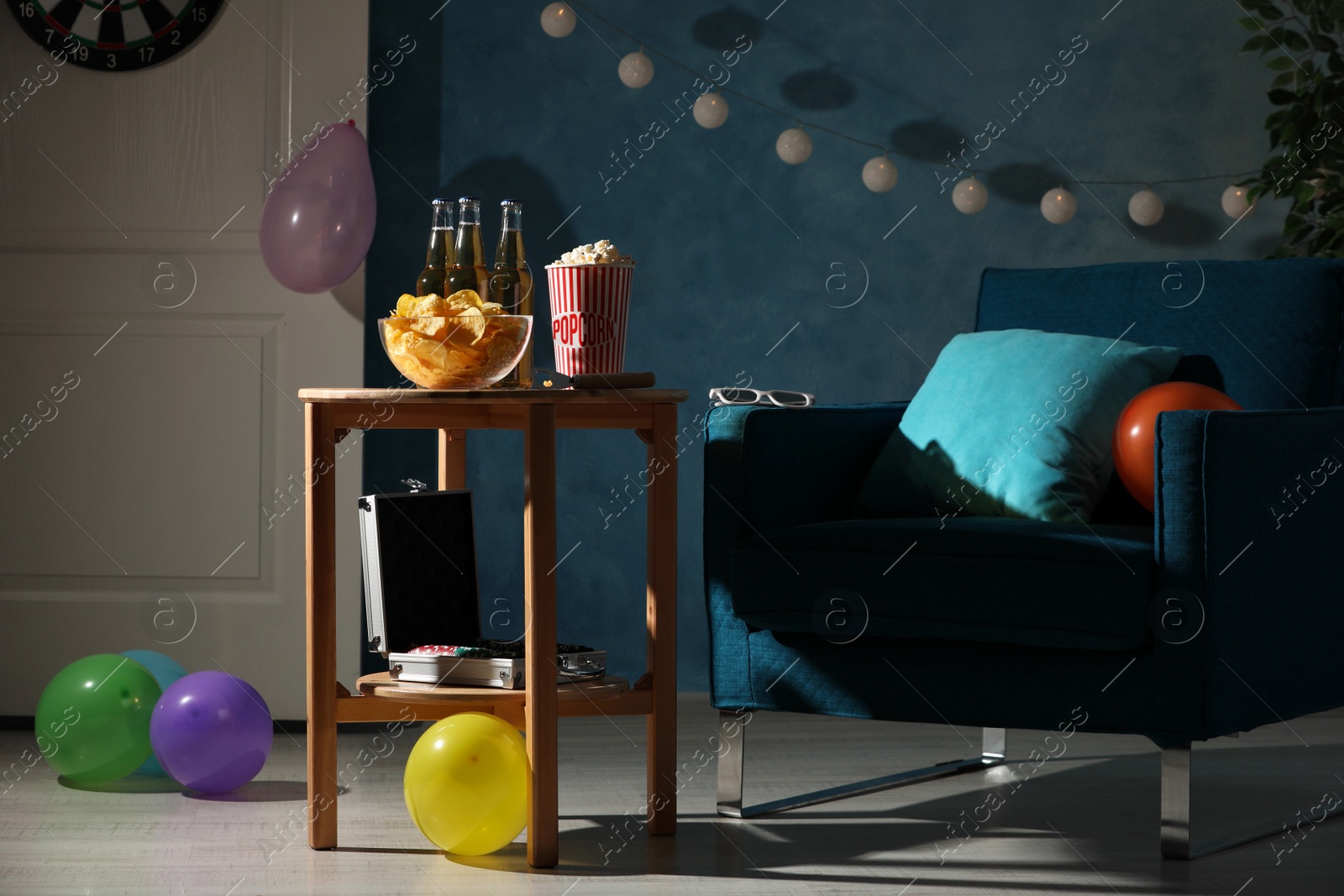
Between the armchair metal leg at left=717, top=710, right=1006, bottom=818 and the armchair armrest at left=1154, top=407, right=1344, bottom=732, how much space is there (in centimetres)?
64

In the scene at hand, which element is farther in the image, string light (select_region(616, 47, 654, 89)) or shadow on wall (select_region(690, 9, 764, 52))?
shadow on wall (select_region(690, 9, 764, 52))

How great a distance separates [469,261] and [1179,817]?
1255 mm

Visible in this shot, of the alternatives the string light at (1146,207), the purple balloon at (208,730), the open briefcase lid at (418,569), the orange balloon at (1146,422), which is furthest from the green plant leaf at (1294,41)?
the purple balloon at (208,730)

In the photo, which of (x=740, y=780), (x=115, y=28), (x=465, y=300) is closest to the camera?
(x=465, y=300)

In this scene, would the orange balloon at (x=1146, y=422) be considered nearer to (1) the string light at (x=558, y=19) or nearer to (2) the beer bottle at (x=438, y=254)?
(2) the beer bottle at (x=438, y=254)

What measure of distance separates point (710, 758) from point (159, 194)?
5.21 feet

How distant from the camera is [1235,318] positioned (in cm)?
226

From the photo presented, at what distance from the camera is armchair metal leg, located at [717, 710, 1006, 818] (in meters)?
2.10

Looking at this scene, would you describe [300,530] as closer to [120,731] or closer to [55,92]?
[120,731]

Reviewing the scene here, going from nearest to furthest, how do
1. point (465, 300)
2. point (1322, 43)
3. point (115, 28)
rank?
point (465, 300)
point (115, 28)
point (1322, 43)

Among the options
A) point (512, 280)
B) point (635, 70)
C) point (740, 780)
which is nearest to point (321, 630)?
point (512, 280)

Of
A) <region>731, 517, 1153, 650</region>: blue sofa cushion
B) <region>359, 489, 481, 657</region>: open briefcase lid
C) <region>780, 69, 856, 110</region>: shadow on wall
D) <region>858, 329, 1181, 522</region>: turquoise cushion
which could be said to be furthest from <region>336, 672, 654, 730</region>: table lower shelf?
<region>780, 69, 856, 110</region>: shadow on wall

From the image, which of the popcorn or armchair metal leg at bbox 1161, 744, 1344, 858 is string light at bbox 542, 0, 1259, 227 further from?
armchair metal leg at bbox 1161, 744, 1344, 858

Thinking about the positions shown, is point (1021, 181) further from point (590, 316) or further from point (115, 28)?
point (115, 28)
